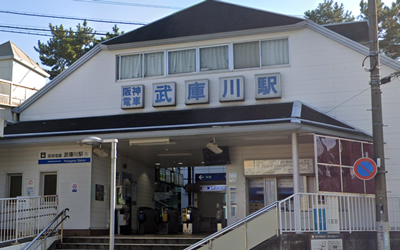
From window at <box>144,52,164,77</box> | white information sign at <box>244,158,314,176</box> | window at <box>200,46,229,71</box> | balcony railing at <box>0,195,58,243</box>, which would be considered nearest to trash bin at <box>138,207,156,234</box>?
balcony railing at <box>0,195,58,243</box>

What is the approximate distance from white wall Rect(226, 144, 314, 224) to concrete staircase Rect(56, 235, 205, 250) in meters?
2.57

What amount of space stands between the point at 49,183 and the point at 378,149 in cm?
1155

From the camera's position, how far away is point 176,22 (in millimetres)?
18328

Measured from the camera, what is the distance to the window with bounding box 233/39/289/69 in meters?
16.8

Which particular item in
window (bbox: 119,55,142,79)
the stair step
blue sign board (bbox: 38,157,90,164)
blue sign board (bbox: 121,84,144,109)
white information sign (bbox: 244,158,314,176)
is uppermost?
window (bbox: 119,55,142,79)

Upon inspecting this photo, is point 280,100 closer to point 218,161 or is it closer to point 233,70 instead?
point 233,70

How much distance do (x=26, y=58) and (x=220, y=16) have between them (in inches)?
384

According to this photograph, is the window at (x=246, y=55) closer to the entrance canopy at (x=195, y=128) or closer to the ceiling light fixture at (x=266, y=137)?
the entrance canopy at (x=195, y=128)

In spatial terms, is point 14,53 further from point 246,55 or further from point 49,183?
point 246,55

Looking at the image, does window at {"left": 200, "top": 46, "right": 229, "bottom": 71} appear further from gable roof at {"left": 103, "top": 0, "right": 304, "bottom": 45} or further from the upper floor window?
gable roof at {"left": 103, "top": 0, "right": 304, "bottom": 45}

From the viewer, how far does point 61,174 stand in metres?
17.3

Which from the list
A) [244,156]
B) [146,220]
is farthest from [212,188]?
[244,156]

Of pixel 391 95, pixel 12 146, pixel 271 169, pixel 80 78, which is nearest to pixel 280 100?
pixel 271 169

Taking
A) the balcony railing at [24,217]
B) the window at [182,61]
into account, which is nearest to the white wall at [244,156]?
the window at [182,61]
